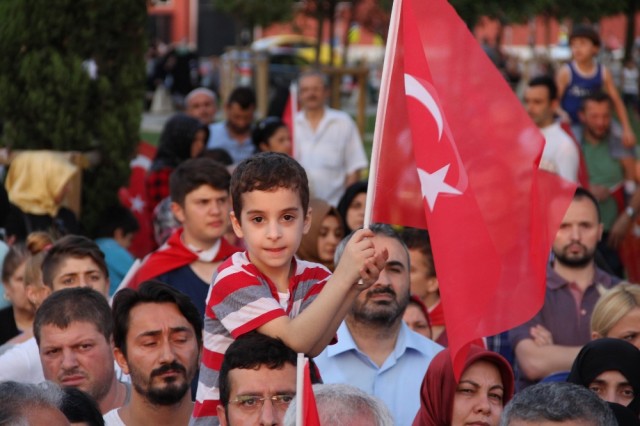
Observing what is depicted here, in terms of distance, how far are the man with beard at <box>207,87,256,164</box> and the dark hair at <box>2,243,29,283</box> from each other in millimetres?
3842

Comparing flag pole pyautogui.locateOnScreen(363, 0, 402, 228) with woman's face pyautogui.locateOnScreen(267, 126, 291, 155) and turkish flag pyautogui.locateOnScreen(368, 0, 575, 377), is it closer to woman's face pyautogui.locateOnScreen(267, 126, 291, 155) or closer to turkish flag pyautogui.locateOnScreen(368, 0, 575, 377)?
turkish flag pyautogui.locateOnScreen(368, 0, 575, 377)

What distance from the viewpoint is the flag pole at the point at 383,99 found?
485cm

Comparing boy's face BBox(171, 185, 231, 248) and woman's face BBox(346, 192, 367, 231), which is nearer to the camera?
boy's face BBox(171, 185, 231, 248)

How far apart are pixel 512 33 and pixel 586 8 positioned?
26759mm

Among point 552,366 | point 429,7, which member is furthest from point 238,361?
point 552,366

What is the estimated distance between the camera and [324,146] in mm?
11562

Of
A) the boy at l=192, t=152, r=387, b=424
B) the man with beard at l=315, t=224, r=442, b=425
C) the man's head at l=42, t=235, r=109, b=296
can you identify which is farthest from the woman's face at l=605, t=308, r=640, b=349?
the man's head at l=42, t=235, r=109, b=296

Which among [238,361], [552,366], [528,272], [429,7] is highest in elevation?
[429,7]

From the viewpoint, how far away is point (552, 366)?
7137 millimetres

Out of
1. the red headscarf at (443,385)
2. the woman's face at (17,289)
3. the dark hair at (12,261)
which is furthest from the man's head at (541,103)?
the red headscarf at (443,385)

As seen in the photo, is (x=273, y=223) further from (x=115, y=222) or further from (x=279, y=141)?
(x=279, y=141)

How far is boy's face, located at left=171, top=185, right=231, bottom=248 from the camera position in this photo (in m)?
7.93

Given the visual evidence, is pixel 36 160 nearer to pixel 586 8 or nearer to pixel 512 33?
pixel 586 8

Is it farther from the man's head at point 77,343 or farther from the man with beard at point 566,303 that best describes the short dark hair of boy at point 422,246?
the man's head at point 77,343
